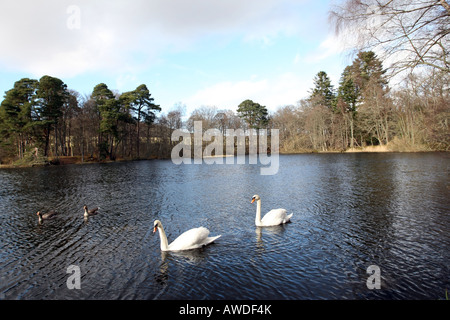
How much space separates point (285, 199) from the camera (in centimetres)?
1481

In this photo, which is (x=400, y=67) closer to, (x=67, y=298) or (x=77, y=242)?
(x=67, y=298)

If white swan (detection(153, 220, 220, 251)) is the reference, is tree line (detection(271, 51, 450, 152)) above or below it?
above

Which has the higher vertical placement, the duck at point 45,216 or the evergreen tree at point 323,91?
the evergreen tree at point 323,91

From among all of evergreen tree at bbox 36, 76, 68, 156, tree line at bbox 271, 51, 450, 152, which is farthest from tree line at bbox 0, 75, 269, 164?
tree line at bbox 271, 51, 450, 152

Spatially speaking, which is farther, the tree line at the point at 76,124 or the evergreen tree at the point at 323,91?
the evergreen tree at the point at 323,91

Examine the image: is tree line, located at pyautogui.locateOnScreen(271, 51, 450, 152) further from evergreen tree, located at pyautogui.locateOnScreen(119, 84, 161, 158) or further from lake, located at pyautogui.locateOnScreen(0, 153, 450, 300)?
evergreen tree, located at pyautogui.locateOnScreen(119, 84, 161, 158)

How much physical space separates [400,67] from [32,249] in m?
12.1

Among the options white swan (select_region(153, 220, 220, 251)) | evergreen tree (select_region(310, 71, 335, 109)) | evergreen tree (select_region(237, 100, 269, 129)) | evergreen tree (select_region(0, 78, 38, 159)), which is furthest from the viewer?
evergreen tree (select_region(237, 100, 269, 129))

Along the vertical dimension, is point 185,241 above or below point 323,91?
below

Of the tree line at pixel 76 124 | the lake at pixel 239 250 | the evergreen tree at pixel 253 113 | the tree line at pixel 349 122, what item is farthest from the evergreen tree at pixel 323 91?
the lake at pixel 239 250

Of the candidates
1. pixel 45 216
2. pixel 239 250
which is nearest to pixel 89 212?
pixel 45 216

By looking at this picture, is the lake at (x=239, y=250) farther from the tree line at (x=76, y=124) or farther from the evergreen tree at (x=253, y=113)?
the evergreen tree at (x=253, y=113)

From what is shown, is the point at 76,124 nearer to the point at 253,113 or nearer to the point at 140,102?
the point at 140,102
